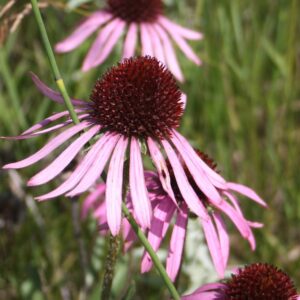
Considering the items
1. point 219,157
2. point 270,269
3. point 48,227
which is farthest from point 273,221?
point 270,269

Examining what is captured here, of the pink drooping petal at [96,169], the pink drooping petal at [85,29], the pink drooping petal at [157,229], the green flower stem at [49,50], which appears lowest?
the pink drooping petal at [157,229]

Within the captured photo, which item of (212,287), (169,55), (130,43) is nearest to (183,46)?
(169,55)

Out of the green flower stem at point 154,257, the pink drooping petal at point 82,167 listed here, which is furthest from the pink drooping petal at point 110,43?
the green flower stem at point 154,257

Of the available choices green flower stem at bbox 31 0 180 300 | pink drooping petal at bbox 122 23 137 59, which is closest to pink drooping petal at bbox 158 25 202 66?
pink drooping petal at bbox 122 23 137 59

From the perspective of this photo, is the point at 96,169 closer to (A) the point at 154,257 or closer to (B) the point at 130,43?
(A) the point at 154,257

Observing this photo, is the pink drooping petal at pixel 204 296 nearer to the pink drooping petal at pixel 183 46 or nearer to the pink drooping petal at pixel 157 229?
the pink drooping petal at pixel 157 229

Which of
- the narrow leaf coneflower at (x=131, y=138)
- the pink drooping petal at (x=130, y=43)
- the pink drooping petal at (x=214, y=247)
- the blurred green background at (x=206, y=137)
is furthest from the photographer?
the pink drooping petal at (x=130, y=43)

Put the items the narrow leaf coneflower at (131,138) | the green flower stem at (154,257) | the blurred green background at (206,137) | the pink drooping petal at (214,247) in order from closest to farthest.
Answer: the green flower stem at (154,257) → the narrow leaf coneflower at (131,138) → the pink drooping petal at (214,247) → the blurred green background at (206,137)
